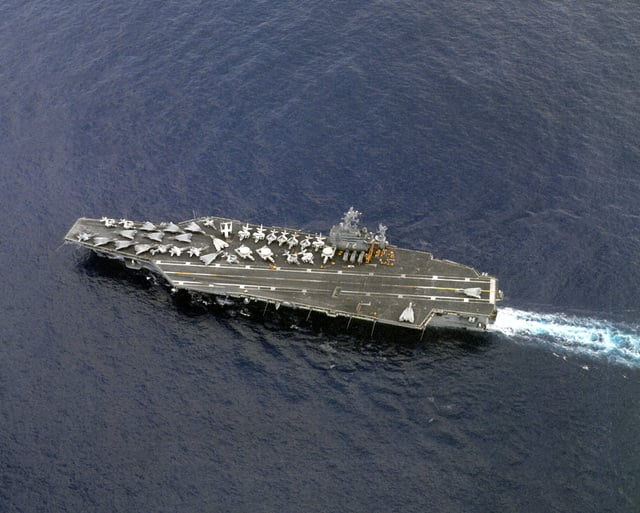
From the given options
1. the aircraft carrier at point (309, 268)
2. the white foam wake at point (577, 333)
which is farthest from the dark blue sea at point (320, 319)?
the aircraft carrier at point (309, 268)

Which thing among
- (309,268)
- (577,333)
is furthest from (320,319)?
(577,333)

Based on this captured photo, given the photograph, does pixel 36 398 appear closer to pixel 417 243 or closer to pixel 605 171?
pixel 417 243

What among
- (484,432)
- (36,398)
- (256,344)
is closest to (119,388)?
(36,398)

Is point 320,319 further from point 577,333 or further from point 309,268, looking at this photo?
point 577,333

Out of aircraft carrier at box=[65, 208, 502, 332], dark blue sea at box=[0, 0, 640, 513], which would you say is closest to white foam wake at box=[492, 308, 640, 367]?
dark blue sea at box=[0, 0, 640, 513]

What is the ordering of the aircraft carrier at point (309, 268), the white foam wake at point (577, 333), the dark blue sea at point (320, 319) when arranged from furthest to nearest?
1. the aircraft carrier at point (309, 268)
2. the white foam wake at point (577, 333)
3. the dark blue sea at point (320, 319)

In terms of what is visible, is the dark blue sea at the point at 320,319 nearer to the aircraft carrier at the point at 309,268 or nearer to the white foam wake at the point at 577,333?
the white foam wake at the point at 577,333
